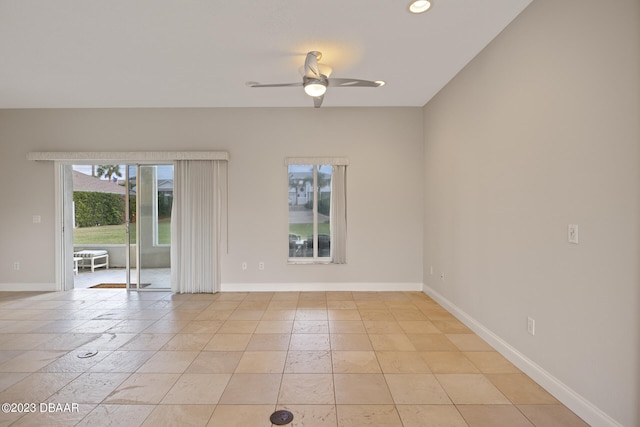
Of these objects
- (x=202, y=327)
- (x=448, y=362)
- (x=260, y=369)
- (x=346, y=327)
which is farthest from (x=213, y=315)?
(x=448, y=362)

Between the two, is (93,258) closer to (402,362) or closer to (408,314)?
(408,314)

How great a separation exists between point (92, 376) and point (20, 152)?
4447 mm

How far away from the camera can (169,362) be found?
8.80ft

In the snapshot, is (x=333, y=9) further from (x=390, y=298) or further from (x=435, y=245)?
(x=390, y=298)

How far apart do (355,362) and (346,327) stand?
787 mm

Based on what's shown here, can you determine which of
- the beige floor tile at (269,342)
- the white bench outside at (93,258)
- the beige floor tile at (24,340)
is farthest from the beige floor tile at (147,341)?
the white bench outside at (93,258)

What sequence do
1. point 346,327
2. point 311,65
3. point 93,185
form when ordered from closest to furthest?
point 311,65
point 346,327
point 93,185

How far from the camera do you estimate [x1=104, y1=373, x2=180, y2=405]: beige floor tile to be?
2158mm

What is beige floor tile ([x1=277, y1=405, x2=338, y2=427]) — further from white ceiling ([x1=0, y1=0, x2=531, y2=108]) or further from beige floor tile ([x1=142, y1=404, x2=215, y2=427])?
white ceiling ([x1=0, y1=0, x2=531, y2=108])

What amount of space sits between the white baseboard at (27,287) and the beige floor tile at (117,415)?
4.03 m

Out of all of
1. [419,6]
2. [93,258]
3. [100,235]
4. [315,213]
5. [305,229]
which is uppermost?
[419,6]

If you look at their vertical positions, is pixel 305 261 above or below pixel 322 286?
above

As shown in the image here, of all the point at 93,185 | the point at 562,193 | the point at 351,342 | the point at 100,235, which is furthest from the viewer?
the point at 93,185

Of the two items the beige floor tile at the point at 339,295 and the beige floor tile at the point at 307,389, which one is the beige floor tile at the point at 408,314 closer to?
the beige floor tile at the point at 339,295
